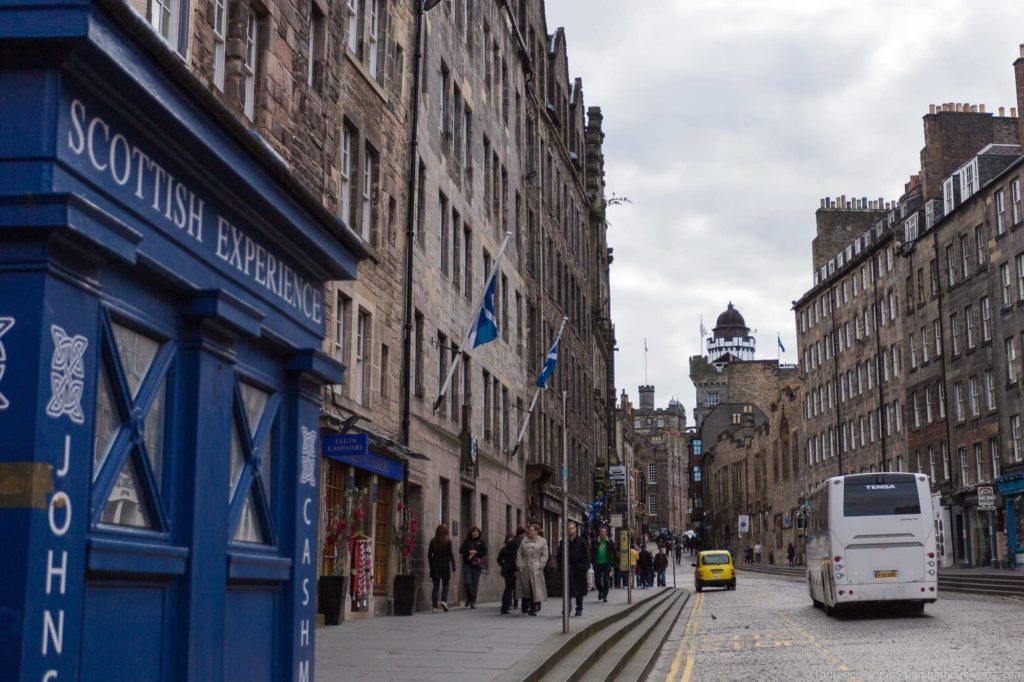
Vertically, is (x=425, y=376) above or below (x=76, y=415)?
above

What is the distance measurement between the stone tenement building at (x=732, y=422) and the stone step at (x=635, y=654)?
70.4m

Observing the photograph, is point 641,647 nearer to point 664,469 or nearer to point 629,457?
point 629,457

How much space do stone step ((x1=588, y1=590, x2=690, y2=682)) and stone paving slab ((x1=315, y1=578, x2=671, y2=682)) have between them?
0.76 meters

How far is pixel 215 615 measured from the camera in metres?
5.49

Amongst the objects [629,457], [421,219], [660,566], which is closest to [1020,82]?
[660,566]

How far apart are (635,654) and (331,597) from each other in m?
4.50

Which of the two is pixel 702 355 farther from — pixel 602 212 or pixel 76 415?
pixel 76 415

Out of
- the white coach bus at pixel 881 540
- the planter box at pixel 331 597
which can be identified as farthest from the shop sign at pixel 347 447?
the white coach bus at pixel 881 540

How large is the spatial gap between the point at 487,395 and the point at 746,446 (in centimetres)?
8320

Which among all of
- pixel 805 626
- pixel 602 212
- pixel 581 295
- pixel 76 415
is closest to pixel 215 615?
pixel 76 415

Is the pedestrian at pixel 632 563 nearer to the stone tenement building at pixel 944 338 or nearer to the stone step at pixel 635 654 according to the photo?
the stone step at pixel 635 654

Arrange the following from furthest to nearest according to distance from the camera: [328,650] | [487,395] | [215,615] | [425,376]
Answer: [487,395]
[425,376]
[328,650]
[215,615]

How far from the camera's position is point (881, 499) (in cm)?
2466

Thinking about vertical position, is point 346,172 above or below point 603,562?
above
